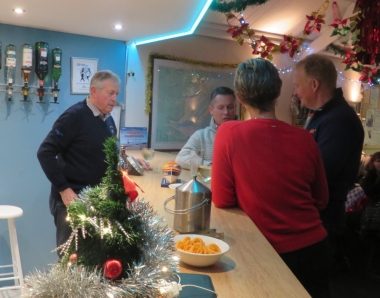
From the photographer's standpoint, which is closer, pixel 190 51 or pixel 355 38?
pixel 355 38

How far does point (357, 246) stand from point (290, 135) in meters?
2.82

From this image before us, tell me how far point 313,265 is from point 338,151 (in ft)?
1.82

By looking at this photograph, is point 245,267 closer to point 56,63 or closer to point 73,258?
point 73,258

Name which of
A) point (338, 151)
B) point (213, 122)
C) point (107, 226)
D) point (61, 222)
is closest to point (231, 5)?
point (213, 122)

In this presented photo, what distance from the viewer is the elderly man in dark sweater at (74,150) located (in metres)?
2.13

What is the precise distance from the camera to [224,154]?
1.36 m

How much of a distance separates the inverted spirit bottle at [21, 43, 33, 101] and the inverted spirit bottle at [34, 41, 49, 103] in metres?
0.05

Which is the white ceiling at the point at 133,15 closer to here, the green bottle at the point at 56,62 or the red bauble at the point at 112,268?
the green bottle at the point at 56,62

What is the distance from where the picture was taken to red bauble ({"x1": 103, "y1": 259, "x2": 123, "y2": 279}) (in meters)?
0.70

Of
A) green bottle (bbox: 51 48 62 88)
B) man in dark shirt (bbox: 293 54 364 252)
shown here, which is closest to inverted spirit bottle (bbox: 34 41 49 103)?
green bottle (bbox: 51 48 62 88)

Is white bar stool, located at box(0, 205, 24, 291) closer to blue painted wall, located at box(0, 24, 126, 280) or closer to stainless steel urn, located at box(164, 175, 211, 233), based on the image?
blue painted wall, located at box(0, 24, 126, 280)

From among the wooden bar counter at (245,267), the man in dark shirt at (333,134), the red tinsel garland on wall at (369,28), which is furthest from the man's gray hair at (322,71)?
the wooden bar counter at (245,267)

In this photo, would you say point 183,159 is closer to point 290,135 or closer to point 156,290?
point 290,135

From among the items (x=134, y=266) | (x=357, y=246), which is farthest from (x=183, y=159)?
(x=357, y=246)
